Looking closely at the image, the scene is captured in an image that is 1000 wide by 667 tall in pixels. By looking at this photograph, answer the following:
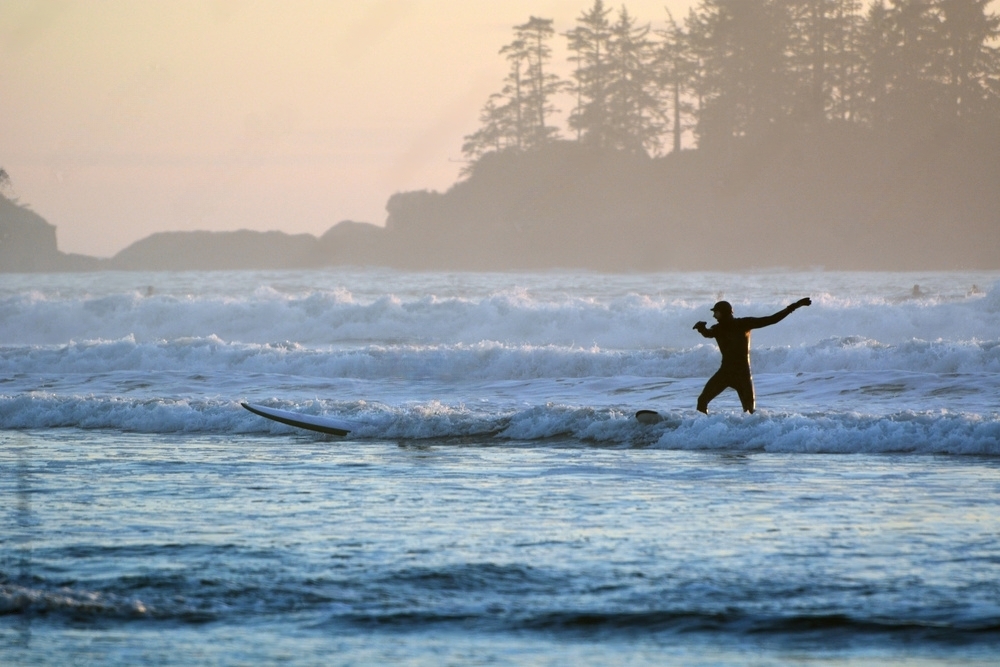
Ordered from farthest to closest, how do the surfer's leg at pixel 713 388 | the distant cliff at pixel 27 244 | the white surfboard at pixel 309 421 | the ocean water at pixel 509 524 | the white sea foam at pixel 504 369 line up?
the distant cliff at pixel 27 244, the white surfboard at pixel 309 421, the white sea foam at pixel 504 369, the surfer's leg at pixel 713 388, the ocean water at pixel 509 524

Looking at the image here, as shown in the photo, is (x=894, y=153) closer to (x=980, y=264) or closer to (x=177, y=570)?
(x=980, y=264)

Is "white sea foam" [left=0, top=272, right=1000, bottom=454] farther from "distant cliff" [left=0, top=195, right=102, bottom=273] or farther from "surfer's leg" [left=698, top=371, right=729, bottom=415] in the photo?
"distant cliff" [left=0, top=195, right=102, bottom=273]

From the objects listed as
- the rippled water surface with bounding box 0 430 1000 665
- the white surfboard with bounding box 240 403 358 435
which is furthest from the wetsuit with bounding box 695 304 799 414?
the white surfboard with bounding box 240 403 358 435

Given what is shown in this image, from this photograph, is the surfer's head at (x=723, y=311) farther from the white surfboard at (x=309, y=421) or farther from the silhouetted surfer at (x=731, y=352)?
the white surfboard at (x=309, y=421)

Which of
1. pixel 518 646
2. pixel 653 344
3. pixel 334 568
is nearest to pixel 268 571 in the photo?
pixel 334 568

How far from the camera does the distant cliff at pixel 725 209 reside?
92.2 meters

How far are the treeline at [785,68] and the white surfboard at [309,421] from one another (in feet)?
281

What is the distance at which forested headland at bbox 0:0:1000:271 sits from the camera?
9362cm

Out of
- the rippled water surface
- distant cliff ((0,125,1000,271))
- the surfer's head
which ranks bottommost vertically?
the rippled water surface

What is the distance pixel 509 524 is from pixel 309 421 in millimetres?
6890

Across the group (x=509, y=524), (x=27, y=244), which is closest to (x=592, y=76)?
(x=27, y=244)

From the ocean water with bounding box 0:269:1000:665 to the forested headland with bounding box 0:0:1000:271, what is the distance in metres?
72.8

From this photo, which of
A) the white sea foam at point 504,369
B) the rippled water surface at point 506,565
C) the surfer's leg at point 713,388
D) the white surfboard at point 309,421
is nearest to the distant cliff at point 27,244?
the white sea foam at point 504,369

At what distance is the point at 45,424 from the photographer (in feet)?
56.2
